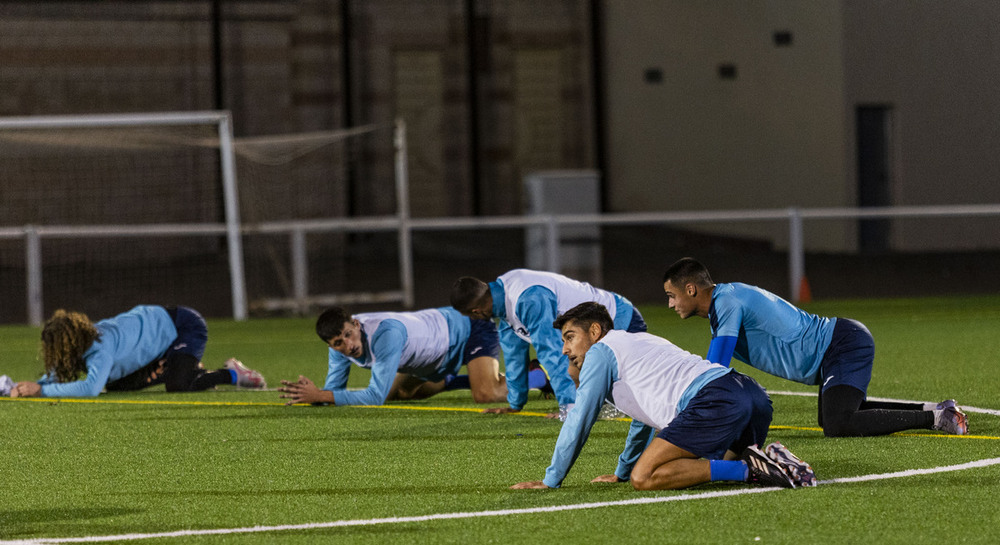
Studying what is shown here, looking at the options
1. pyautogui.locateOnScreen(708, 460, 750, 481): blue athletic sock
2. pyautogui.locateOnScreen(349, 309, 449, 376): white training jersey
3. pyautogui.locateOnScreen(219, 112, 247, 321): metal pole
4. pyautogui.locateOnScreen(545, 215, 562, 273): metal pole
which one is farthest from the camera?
pyautogui.locateOnScreen(545, 215, 562, 273): metal pole

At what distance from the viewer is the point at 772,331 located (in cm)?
788

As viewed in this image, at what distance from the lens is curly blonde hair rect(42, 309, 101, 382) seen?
33.6ft

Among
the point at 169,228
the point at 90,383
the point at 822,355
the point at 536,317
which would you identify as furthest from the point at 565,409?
the point at 169,228

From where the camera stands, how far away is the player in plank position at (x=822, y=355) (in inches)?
307

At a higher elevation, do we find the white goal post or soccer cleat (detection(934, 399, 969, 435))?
the white goal post

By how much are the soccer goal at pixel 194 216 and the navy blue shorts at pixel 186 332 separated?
643cm

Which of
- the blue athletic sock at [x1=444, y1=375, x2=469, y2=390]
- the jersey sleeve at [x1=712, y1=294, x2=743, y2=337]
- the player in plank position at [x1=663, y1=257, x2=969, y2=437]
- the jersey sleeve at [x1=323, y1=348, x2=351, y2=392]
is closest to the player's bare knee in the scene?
the player in plank position at [x1=663, y1=257, x2=969, y2=437]

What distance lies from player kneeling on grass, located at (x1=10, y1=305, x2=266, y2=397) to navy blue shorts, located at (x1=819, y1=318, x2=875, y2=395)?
203 inches

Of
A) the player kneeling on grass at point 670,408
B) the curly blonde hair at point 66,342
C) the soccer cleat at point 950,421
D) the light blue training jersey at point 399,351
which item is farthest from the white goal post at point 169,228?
the player kneeling on grass at point 670,408

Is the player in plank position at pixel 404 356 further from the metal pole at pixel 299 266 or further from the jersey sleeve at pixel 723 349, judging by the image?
the metal pole at pixel 299 266

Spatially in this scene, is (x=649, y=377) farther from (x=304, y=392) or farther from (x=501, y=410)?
(x=304, y=392)

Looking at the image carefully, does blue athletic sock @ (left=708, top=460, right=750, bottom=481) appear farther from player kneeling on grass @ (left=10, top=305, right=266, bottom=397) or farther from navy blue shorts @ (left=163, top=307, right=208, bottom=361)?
navy blue shorts @ (left=163, top=307, right=208, bottom=361)

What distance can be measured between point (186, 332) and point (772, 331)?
17.5ft

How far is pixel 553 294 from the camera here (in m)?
9.03
